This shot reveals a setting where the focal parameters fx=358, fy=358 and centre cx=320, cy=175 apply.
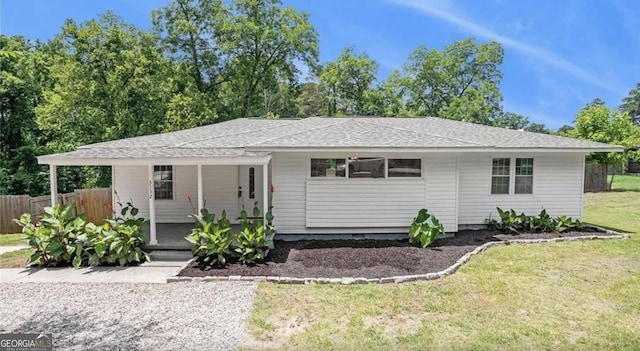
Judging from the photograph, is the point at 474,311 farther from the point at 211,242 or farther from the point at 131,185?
the point at 131,185

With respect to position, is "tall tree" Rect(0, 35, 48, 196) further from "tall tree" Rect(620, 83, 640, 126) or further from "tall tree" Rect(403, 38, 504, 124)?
A: "tall tree" Rect(620, 83, 640, 126)

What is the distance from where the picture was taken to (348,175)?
30.2 ft

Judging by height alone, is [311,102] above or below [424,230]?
above

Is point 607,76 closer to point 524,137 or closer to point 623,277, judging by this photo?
point 524,137

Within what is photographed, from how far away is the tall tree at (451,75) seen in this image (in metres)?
29.6

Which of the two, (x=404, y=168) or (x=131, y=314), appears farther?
(x=404, y=168)

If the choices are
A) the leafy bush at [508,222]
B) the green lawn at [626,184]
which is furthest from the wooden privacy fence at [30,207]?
the green lawn at [626,184]

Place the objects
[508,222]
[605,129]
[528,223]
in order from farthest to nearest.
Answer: [605,129] < [528,223] < [508,222]

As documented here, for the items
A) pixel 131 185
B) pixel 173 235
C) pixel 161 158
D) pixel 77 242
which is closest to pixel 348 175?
pixel 161 158

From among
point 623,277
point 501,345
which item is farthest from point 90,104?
point 623,277

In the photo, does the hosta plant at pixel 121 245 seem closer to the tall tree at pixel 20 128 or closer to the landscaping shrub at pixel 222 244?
the landscaping shrub at pixel 222 244

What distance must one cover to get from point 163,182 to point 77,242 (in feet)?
11.9

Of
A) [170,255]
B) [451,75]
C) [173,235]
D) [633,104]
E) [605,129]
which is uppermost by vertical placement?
[633,104]

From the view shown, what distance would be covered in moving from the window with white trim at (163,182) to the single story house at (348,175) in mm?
32
